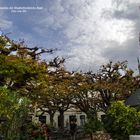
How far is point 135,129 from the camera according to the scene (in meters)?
22.0

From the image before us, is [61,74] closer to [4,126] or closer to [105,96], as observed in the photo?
[105,96]

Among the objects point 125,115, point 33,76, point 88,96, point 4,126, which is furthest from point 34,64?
point 88,96

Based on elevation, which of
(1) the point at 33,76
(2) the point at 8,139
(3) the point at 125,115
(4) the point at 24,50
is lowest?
(2) the point at 8,139

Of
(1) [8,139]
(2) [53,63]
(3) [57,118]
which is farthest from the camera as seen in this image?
(3) [57,118]

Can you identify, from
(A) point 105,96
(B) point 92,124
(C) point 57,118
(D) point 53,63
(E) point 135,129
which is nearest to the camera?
(E) point 135,129

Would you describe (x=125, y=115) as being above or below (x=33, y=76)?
below

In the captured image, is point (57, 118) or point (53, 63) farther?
point (57, 118)

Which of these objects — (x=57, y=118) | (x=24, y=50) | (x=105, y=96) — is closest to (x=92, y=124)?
(x=24, y=50)

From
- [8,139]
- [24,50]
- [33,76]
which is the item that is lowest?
[8,139]

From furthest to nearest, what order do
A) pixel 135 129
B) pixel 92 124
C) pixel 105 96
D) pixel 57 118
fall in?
pixel 57 118 < pixel 105 96 < pixel 92 124 < pixel 135 129

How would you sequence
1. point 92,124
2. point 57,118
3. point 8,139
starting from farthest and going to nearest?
point 57,118 → point 92,124 → point 8,139

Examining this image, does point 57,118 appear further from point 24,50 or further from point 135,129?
point 135,129

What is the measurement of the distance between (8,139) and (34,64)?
1153cm

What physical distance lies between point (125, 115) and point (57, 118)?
50.2m
